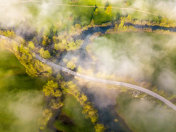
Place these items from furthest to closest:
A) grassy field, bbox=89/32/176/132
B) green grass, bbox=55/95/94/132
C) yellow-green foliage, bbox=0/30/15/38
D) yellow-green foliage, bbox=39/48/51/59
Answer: yellow-green foliage, bbox=0/30/15/38 → yellow-green foliage, bbox=39/48/51/59 → grassy field, bbox=89/32/176/132 → green grass, bbox=55/95/94/132

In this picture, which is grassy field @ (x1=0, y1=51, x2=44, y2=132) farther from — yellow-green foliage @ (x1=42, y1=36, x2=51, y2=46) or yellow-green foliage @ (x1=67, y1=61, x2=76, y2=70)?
yellow-green foliage @ (x1=42, y1=36, x2=51, y2=46)

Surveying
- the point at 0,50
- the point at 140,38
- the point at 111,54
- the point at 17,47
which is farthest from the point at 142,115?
the point at 0,50

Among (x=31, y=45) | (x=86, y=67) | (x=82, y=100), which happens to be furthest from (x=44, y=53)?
(x=82, y=100)

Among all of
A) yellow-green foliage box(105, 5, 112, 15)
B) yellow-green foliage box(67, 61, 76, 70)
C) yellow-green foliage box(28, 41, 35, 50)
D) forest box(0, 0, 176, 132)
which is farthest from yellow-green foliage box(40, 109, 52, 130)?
yellow-green foliage box(105, 5, 112, 15)

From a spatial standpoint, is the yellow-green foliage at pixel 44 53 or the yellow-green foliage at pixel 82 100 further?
the yellow-green foliage at pixel 44 53

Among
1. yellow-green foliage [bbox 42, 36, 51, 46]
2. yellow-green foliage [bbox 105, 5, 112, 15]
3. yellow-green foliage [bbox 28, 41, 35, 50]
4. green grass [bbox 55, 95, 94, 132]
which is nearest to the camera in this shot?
green grass [bbox 55, 95, 94, 132]

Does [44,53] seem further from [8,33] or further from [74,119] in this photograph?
[74,119]

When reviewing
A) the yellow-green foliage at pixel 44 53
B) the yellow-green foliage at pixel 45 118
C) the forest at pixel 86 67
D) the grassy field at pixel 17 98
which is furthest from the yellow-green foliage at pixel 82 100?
the yellow-green foliage at pixel 44 53

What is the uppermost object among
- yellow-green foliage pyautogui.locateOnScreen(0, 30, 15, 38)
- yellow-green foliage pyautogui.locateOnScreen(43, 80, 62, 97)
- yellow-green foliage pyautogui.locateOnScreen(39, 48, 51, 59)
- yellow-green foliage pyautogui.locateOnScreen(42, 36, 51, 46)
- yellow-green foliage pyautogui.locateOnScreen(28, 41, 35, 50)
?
yellow-green foliage pyautogui.locateOnScreen(0, 30, 15, 38)

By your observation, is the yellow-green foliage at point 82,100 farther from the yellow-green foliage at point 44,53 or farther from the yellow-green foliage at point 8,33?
the yellow-green foliage at point 8,33
